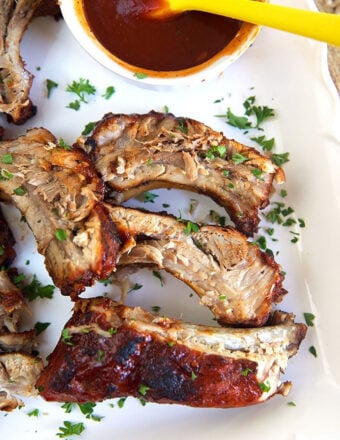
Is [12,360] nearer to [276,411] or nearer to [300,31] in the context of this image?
[276,411]

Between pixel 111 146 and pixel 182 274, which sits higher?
pixel 111 146

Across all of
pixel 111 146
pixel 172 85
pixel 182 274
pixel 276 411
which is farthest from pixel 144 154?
pixel 276 411

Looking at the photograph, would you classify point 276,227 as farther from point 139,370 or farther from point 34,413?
point 34,413

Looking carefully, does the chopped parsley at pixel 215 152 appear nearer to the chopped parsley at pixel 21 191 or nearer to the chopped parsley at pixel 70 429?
the chopped parsley at pixel 21 191

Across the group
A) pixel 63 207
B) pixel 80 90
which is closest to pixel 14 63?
pixel 80 90

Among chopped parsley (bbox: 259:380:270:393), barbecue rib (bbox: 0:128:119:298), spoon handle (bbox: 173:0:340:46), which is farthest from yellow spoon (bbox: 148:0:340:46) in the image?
chopped parsley (bbox: 259:380:270:393)

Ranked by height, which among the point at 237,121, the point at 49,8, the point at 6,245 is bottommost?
the point at 6,245

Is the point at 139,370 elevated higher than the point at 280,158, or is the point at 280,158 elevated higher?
the point at 280,158
